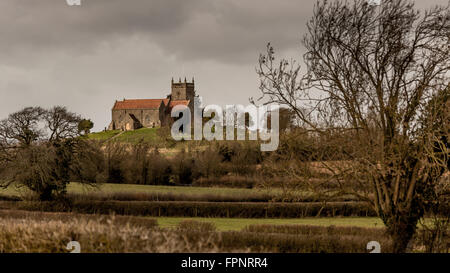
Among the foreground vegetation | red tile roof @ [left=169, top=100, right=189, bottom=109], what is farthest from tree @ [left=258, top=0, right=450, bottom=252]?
red tile roof @ [left=169, top=100, right=189, bottom=109]

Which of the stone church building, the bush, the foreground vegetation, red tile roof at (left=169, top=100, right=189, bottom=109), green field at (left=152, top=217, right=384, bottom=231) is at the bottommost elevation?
green field at (left=152, top=217, right=384, bottom=231)

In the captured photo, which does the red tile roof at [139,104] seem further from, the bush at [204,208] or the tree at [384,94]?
the tree at [384,94]

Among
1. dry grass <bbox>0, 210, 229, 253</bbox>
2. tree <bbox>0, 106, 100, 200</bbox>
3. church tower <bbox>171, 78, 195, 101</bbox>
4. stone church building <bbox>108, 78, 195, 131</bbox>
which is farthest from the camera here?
church tower <bbox>171, 78, 195, 101</bbox>

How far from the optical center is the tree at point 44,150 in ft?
104

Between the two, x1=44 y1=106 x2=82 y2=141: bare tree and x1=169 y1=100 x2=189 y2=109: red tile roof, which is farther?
x1=169 y1=100 x2=189 y2=109: red tile roof

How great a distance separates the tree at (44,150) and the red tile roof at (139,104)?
10219 cm

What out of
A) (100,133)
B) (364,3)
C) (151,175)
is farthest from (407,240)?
(100,133)

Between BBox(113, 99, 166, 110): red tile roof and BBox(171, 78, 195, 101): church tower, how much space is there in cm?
1201

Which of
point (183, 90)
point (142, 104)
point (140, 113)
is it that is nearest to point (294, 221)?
point (140, 113)

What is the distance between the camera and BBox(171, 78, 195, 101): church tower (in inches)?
5891

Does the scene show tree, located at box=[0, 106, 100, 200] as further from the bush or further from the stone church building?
the stone church building

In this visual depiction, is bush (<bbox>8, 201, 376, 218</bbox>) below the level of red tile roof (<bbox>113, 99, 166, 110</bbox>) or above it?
below
